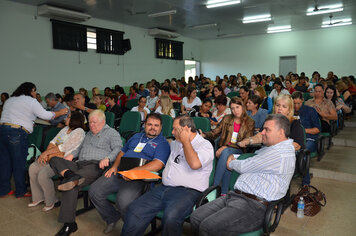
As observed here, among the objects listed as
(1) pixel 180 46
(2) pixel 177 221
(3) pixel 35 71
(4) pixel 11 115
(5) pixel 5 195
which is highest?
(1) pixel 180 46

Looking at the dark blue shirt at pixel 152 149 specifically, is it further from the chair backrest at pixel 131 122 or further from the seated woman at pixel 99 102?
the seated woman at pixel 99 102

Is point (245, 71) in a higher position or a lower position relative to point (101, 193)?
higher

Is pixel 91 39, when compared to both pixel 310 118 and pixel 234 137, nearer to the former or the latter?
pixel 234 137

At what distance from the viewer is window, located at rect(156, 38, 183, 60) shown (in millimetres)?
12023

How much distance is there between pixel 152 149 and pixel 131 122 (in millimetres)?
1608

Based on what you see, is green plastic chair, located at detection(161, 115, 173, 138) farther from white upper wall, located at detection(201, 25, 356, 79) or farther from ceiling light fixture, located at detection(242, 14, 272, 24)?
white upper wall, located at detection(201, 25, 356, 79)

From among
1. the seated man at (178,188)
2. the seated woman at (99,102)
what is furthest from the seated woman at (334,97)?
the seated woman at (99,102)

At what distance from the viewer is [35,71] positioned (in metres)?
7.64

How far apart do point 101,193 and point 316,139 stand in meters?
2.63

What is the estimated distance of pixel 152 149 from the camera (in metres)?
2.51

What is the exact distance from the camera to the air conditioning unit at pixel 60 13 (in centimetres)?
717

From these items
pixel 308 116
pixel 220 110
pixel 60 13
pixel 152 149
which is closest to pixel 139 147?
pixel 152 149

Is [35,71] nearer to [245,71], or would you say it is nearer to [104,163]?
[104,163]

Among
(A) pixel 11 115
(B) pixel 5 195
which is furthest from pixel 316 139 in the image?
(B) pixel 5 195
